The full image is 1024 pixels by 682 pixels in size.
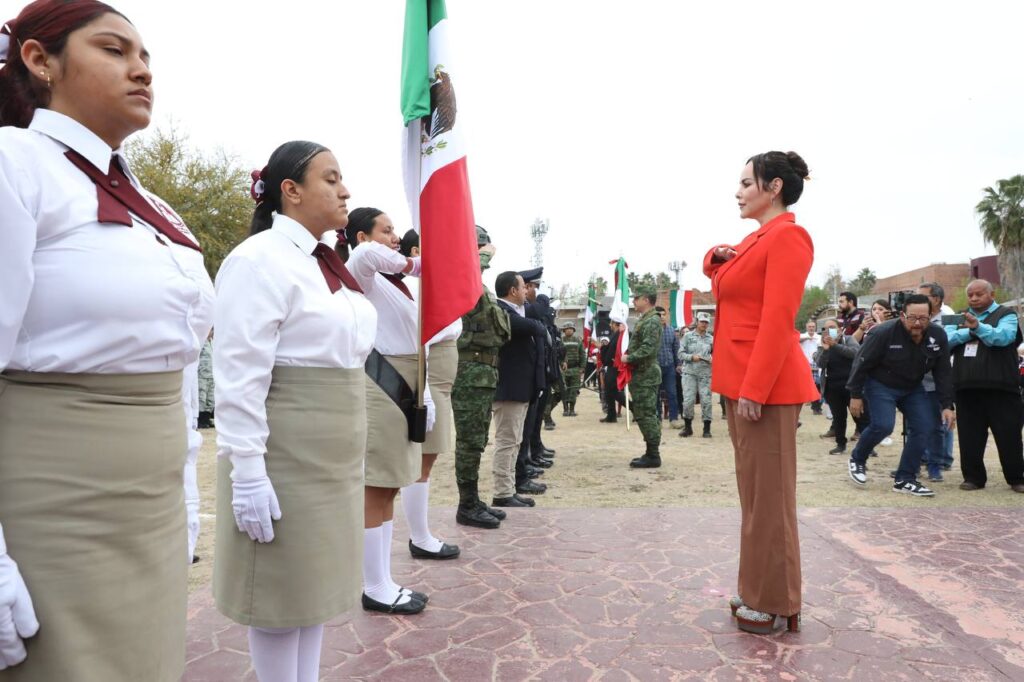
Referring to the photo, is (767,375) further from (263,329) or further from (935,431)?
(935,431)

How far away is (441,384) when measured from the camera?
429cm

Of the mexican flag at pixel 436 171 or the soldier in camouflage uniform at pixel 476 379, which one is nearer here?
the mexican flag at pixel 436 171

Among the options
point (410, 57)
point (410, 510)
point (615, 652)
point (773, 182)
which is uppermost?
point (410, 57)

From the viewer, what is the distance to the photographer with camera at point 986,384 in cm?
650

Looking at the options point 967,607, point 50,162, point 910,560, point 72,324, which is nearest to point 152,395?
point 72,324

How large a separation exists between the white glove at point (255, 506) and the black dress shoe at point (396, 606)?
1.71 m

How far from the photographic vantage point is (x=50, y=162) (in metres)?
1.30

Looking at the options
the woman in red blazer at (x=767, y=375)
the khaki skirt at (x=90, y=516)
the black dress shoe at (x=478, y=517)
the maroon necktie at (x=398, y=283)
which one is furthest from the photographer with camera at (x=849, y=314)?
the khaki skirt at (x=90, y=516)

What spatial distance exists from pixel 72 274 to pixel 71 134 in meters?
0.32

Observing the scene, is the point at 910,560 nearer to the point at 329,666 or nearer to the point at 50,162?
the point at 329,666

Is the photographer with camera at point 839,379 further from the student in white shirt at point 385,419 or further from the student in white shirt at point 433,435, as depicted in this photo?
the student in white shirt at point 385,419

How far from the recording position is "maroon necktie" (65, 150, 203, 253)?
4.45 ft

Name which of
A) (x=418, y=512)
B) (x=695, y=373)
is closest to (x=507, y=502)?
(x=418, y=512)

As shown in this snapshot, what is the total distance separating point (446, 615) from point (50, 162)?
285cm
